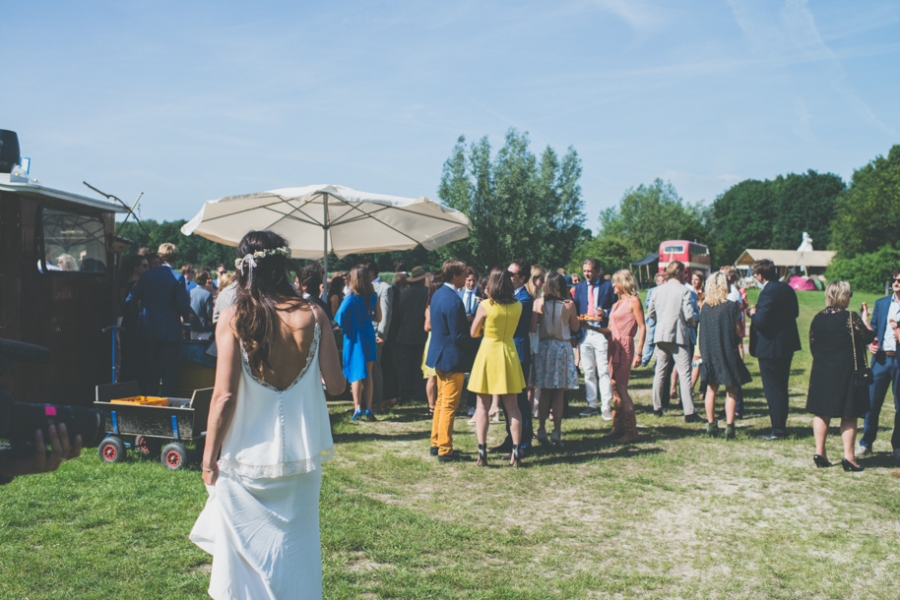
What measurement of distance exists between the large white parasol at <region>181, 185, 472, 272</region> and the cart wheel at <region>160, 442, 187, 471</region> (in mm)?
2950

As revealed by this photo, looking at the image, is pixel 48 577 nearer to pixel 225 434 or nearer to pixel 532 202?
pixel 225 434

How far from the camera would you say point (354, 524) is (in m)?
5.31

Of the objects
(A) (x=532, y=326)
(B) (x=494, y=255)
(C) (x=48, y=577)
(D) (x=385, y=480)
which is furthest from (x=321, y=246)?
(B) (x=494, y=255)

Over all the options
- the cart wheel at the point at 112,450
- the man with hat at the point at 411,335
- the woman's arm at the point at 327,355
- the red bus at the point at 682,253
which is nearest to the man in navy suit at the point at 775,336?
the man with hat at the point at 411,335

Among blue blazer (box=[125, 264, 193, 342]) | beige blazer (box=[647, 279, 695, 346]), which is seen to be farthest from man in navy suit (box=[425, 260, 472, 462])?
beige blazer (box=[647, 279, 695, 346])

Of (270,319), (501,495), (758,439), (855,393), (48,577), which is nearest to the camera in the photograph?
(270,319)

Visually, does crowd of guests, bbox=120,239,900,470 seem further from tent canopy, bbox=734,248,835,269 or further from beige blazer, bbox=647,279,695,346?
tent canopy, bbox=734,248,835,269

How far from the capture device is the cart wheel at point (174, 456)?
21.6 feet

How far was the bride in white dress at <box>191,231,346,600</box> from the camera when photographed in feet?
10.9

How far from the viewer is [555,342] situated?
800cm

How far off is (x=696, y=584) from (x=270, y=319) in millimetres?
3104

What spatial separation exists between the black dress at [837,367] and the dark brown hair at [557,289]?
2.48 m

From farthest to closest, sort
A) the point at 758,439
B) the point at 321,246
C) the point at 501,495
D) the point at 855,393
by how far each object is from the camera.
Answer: the point at 321,246
the point at 758,439
the point at 855,393
the point at 501,495

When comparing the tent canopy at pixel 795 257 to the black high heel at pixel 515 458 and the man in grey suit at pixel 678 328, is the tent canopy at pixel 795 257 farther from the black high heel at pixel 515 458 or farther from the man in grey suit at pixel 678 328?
the black high heel at pixel 515 458
